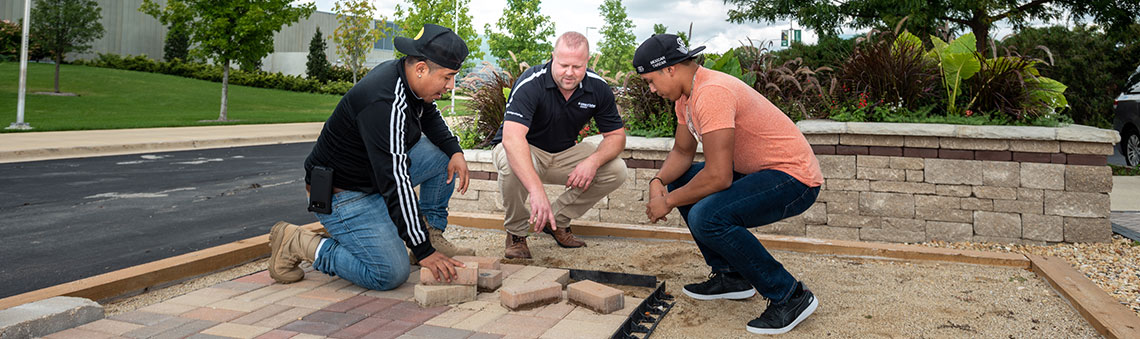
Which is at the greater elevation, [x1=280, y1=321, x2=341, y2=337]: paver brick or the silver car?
the silver car

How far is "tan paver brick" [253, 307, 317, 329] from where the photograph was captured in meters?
3.00

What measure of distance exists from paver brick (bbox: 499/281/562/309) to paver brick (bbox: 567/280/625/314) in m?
0.08

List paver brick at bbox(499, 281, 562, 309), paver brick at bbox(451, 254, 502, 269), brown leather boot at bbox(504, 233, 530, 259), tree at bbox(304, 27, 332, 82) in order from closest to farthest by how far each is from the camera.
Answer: paver brick at bbox(499, 281, 562, 309) < paver brick at bbox(451, 254, 502, 269) < brown leather boot at bbox(504, 233, 530, 259) < tree at bbox(304, 27, 332, 82)

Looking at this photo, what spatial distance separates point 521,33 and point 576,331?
2687cm

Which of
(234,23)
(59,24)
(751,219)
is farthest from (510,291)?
(59,24)

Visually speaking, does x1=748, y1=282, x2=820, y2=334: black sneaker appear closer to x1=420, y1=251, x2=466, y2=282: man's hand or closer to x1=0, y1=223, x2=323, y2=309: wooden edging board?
x1=420, y1=251, x2=466, y2=282: man's hand

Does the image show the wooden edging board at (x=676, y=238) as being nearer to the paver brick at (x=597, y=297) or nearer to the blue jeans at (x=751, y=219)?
the blue jeans at (x=751, y=219)

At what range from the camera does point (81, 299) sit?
10.1ft

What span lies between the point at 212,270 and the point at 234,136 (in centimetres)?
1175

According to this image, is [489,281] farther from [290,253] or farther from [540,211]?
[290,253]

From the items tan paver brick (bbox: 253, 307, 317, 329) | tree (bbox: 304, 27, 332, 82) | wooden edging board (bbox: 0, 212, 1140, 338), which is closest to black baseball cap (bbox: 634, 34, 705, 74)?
tan paver brick (bbox: 253, 307, 317, 329)

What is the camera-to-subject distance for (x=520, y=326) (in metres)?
3.01

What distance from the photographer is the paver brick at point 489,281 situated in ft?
11.7

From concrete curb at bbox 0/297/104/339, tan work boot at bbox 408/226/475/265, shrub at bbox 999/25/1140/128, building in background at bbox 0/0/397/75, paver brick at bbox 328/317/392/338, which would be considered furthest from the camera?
building in background at bbox 0/0/397/75
